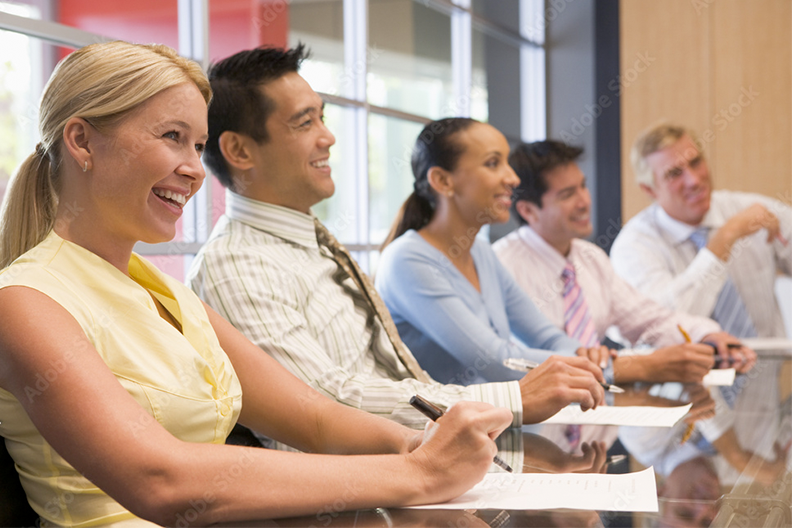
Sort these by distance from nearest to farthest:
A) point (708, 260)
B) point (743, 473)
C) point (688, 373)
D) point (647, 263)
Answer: point (743, 473) → point (688, 373) → point (708, 260) → point (647, 263)

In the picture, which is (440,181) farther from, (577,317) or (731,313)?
(731,313)

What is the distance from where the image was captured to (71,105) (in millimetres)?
988

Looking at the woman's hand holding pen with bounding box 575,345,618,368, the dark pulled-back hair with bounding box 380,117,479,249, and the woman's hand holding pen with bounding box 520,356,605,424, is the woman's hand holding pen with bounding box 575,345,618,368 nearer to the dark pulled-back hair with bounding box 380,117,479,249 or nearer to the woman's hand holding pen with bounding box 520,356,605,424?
the woman's hand holding pen with bounding box 520,356,605,424

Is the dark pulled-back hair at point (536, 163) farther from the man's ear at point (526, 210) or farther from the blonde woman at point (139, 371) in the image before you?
the blonde woman at point (139, 371)

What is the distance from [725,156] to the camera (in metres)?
5.03

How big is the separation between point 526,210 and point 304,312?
1.62m

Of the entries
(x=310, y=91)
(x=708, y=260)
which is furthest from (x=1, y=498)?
(x=708, y=260)

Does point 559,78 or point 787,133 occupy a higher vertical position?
point 559,78

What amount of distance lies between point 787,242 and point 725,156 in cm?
190

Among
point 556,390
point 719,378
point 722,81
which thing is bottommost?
point 719,378

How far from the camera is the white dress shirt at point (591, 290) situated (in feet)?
8.90

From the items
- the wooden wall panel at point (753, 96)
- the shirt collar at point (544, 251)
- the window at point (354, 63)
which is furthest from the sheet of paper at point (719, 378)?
the wooden wall panel at point (753, 96)

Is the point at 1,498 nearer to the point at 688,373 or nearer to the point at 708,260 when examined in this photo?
the point at 688,373

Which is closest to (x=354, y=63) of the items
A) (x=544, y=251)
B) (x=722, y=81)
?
(x=544, y=251)
